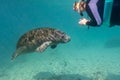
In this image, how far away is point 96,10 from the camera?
7875 mm

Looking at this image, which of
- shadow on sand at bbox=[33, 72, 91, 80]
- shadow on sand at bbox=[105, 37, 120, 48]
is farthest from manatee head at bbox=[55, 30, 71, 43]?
shadow on sand at bbox=[105, 37, 120, 48]

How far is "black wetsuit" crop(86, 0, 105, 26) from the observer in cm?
783

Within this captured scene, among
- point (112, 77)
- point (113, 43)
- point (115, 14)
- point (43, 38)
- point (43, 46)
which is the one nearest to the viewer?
point (115, 14)

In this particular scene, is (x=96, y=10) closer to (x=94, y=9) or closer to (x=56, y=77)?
(x=94, y=9)

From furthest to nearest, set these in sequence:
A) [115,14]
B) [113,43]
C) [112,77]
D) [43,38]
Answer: [113,43]
[112,77]
[43,38]
[115,14]


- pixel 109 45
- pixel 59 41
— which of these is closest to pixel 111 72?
pixel 59 41

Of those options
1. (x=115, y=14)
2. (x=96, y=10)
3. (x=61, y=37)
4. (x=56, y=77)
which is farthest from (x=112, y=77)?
(x=96, y=10)

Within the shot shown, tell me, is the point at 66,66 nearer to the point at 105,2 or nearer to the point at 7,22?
the point at 105,2

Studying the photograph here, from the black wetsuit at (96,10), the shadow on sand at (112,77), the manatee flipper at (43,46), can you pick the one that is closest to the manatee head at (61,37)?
A: the manatee flipper at (43,46)

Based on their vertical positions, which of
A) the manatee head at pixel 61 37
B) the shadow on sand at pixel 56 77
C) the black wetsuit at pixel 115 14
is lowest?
the shadow on sand at pixel 56 77

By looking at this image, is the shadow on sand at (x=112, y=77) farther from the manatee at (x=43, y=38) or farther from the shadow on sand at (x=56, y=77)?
the manatee at (x=43, y=38)

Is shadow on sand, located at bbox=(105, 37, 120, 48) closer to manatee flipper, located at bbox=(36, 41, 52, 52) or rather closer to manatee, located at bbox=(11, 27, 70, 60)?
manatee, located at bbox=(11, 27, 70, 60)

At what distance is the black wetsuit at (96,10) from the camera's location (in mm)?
7832

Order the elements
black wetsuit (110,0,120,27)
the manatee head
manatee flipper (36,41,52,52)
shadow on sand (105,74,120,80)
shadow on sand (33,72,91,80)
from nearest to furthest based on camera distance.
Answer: black wetsuit (110,0,120,27), manatee flipper (36,41,52,52), the manatee head, shadow on sand (105,74,120,80), shadow on sand (33,72,91,80)
